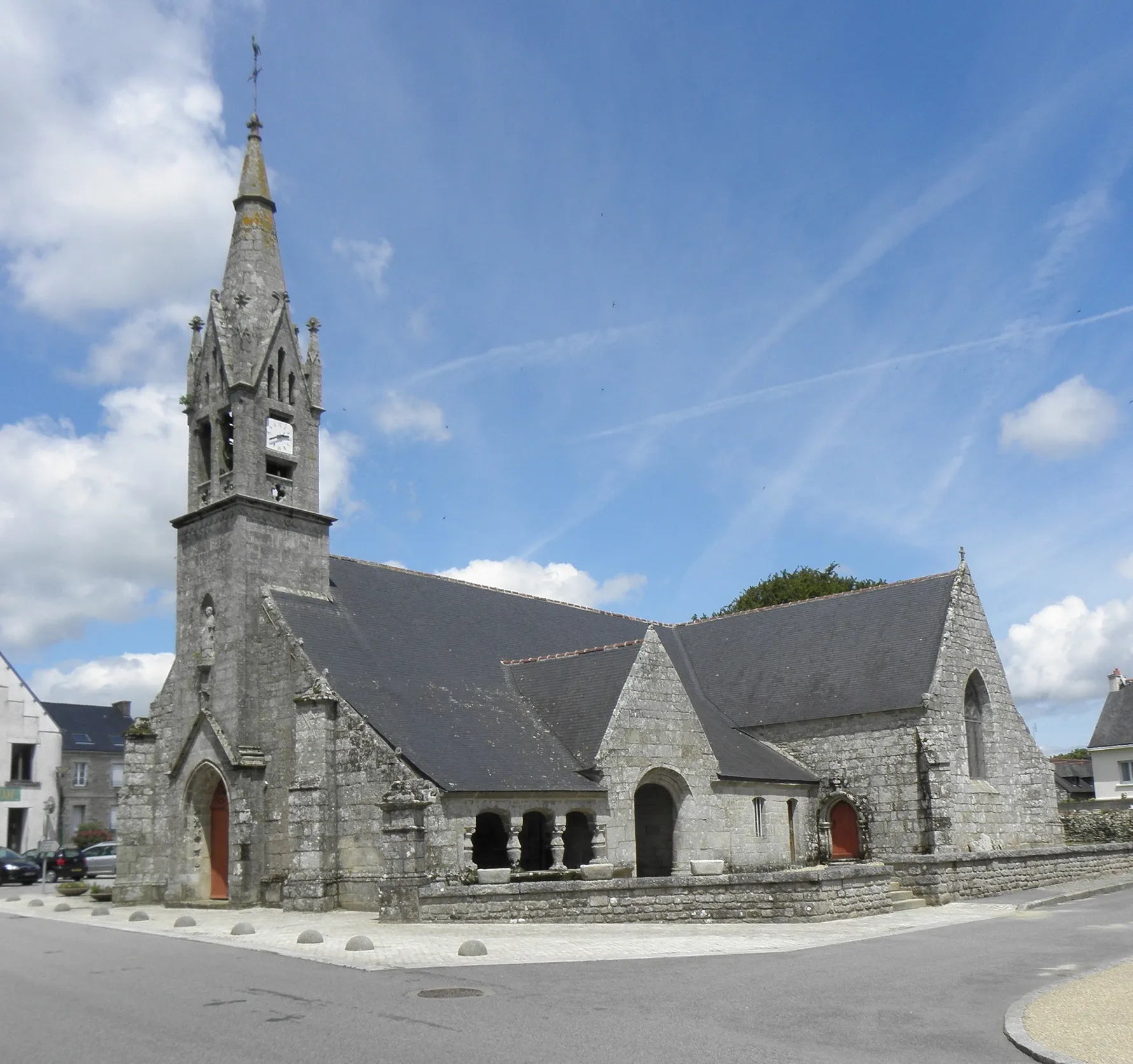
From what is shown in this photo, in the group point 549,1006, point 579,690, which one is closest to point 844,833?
point 579,690

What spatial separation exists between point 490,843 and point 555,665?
450 centimetres

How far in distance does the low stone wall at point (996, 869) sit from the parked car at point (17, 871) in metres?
25.4

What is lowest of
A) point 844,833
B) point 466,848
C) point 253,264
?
point 844,833

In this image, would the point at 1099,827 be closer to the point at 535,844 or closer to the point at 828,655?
the point at 828,655

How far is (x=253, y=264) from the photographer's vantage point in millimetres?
26953

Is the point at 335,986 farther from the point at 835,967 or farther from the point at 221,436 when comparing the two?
the point at 221,436

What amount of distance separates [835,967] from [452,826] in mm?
9624

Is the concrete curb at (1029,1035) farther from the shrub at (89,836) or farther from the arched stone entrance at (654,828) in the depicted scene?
the shrub at (89,836)

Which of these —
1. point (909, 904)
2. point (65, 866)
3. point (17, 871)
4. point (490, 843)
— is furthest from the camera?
point (65, 866)

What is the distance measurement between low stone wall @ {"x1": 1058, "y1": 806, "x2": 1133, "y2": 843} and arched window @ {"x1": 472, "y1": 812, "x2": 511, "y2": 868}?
18394mm

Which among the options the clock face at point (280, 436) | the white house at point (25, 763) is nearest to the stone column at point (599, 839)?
the clock face at point (280, 436)

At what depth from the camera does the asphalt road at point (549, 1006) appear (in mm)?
8102

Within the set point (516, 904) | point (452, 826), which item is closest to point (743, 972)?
point (516, 904)

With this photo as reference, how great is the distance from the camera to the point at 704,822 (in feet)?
80.2
